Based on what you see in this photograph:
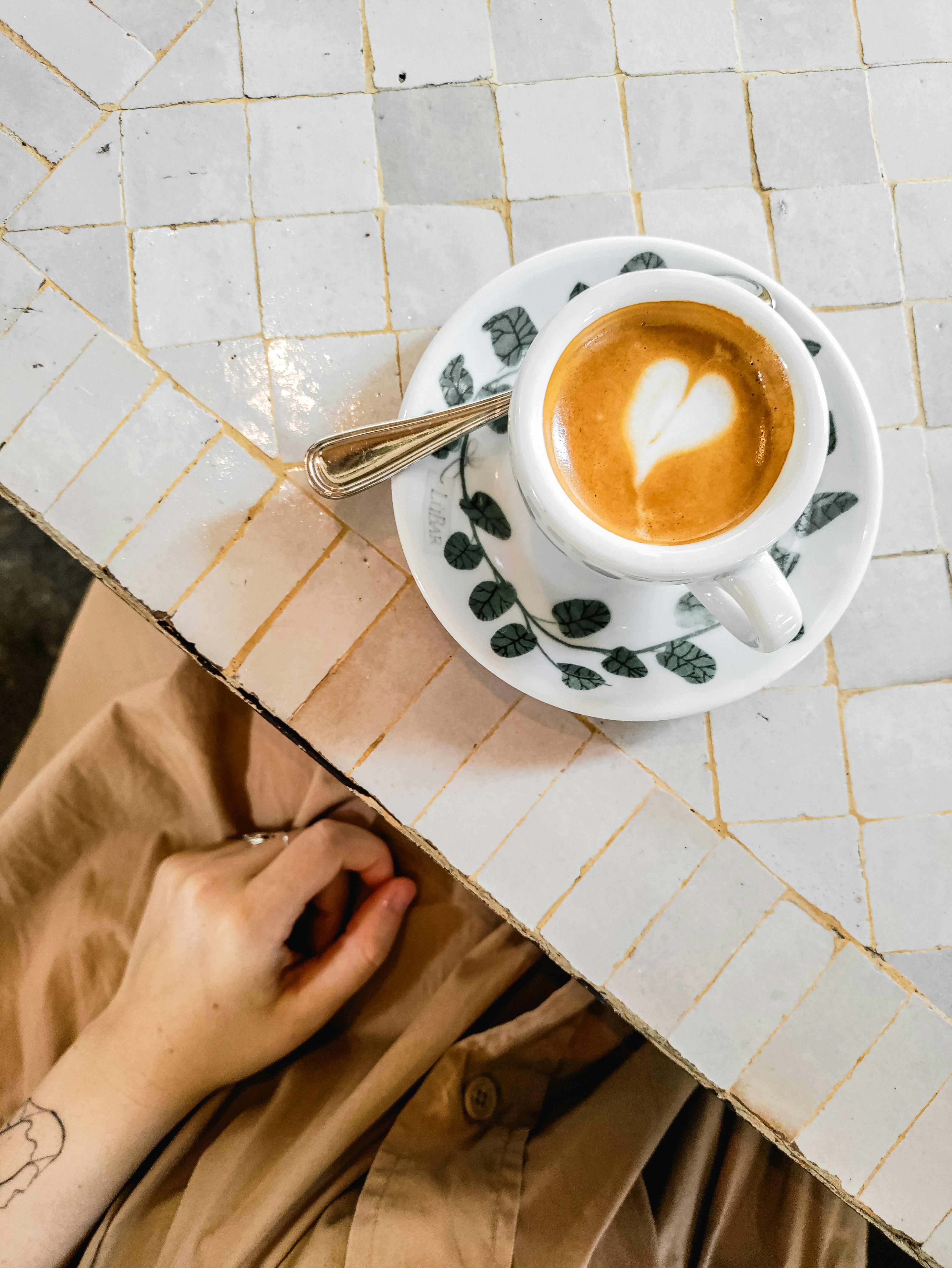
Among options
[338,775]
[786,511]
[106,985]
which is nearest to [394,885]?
[338,775]

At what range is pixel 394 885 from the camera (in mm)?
1006

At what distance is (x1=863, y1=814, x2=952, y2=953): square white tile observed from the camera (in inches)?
30.0

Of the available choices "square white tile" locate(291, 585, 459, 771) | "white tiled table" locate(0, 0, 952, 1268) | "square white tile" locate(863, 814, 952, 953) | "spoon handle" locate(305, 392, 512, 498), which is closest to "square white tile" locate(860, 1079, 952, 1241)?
"white tiled table" locate(0, 0, 952, 1268)

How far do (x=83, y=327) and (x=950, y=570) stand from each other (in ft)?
2.85

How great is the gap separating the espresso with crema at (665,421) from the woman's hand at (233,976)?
589 millimetres

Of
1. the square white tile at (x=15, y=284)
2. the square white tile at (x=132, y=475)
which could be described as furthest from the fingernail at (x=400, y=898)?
the square white tile at (x=15, y=284)

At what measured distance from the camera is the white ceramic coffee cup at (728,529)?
554 millimetres

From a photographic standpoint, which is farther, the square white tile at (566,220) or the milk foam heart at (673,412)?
the square white tile at (566,220)

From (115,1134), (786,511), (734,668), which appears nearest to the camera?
(786,511)

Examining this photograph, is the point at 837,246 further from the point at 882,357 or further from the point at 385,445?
the point at 385,445

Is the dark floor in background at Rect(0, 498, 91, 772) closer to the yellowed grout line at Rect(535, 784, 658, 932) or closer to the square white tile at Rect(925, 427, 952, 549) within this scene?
the yellowed grout line at Rect(535, 784, 658, 932)

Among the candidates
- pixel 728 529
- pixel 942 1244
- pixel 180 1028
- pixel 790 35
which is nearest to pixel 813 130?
pixel 790 35

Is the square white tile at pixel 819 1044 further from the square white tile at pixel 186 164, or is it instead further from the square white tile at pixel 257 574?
the square white tile at pixel 186 164

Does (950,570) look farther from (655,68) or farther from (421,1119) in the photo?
(421,1119)
